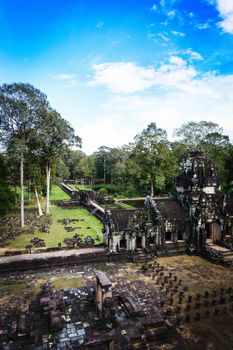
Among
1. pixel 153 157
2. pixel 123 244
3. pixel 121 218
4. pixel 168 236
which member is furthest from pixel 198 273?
pixel 153 157

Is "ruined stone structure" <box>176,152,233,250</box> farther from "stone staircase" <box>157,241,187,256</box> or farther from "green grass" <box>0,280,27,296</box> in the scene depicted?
"green grass" <box>0,280,27,296</box>

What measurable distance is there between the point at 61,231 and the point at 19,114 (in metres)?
12.2

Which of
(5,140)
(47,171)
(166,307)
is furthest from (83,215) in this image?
(166,307)

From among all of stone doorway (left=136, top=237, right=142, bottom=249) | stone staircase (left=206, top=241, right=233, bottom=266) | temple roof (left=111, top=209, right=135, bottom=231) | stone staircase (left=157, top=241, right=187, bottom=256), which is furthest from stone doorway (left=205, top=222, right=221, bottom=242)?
temple roof (left=111, top=209, right=135, bottom=231)

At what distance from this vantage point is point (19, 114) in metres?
24.0

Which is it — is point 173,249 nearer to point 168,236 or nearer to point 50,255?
point 168,236

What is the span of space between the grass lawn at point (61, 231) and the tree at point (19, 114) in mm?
7818

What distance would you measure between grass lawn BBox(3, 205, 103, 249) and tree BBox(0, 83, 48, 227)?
7.82 m

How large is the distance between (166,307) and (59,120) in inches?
936

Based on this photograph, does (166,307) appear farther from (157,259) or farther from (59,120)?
(59,120)

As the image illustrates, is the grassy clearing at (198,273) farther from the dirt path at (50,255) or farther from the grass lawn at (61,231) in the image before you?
the grass lawn at (61,231)

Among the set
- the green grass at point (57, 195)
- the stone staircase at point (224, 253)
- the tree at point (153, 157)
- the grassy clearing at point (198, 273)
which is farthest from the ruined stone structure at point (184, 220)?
the green grass at point (57, 195)

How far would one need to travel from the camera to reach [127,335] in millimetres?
9898

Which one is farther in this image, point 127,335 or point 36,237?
point 36,237
